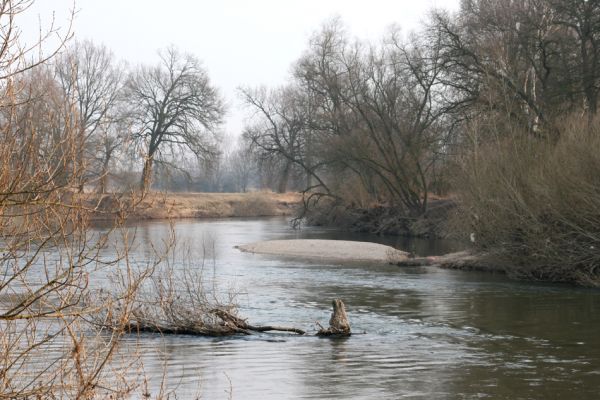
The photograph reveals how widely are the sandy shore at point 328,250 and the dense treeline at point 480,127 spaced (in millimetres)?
3974

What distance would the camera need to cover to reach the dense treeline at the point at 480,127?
970 inches

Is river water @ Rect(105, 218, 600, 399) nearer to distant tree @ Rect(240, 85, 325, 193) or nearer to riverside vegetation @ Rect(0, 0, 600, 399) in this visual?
riverside vegetation @ Rect(0, 0, 600, 399)

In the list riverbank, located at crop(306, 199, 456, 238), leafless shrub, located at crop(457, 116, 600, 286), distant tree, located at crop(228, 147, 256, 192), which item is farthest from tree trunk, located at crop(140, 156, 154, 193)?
distant tree, located at crop(228, 147, 256, 192)

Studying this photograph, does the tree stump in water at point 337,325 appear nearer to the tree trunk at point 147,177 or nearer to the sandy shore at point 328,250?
the tree trunk at point 147,177

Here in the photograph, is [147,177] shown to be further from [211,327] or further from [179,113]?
[179,113]

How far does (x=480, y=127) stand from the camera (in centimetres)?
3209

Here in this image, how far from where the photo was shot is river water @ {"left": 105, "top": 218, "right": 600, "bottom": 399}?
12352 millimetres

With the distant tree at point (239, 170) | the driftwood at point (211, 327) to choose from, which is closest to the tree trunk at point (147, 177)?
the driftwood at point (211, 327)

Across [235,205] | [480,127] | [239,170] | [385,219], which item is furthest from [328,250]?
[239,170]

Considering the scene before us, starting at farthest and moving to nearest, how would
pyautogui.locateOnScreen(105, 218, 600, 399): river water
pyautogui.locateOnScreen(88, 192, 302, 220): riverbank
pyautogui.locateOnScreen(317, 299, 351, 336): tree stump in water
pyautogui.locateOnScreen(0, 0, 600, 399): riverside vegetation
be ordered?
pyautogui.locateOnScreen(88, 192, 302, 220): riverbank → pyautogui.locateOnScreen(317, 299, 351, 336): tree stump in water → pyautogui.locateOnScreen(105, 218, 600, 399): river water → pyautogui.locateOnScreen(0, 0, 600, 399): riverside vegetation

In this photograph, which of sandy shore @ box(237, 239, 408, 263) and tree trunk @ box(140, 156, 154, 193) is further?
sandy shore @ box(237, 239, 408, 263)

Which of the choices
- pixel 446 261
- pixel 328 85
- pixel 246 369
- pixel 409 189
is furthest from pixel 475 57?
pixel 246 369

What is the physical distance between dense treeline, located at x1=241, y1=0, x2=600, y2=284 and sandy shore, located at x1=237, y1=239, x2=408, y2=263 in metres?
3.97

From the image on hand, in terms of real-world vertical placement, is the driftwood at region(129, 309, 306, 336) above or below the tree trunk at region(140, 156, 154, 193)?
below
